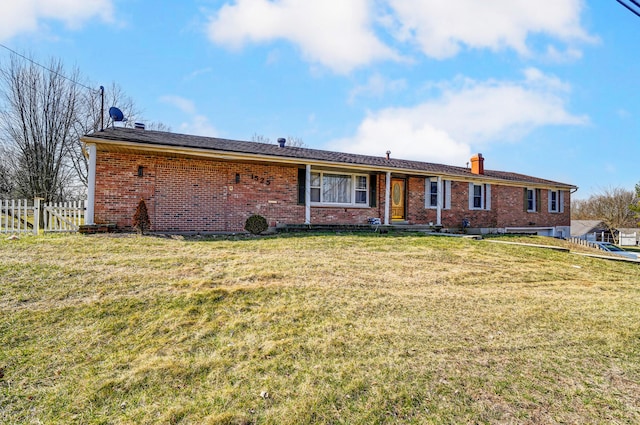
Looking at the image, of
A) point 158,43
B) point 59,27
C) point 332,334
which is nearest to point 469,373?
point 332,334

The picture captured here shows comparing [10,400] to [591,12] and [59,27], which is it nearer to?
[591,12]

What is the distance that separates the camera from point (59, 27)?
10.7 metres

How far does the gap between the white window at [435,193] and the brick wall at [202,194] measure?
2706 millimetres

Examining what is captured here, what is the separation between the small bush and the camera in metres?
11.4

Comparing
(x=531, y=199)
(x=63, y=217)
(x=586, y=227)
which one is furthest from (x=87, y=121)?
(x=586, y=227)

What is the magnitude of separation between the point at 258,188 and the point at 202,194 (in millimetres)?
1957

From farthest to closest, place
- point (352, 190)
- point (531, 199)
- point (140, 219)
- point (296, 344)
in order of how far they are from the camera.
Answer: point (531, 199) → point (352, 190) → point (140, 219) → point (296, 344)

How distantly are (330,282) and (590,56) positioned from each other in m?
9.12

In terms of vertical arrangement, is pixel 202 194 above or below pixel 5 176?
below

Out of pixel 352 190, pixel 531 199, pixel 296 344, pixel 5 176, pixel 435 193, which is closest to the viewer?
pixel 296 344

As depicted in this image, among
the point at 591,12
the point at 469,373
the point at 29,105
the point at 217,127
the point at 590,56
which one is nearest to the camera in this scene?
the point at 469,373

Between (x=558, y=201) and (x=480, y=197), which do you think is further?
(x=558, y=201)

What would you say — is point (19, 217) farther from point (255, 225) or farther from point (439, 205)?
point (439, 205)

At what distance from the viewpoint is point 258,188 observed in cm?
1223
